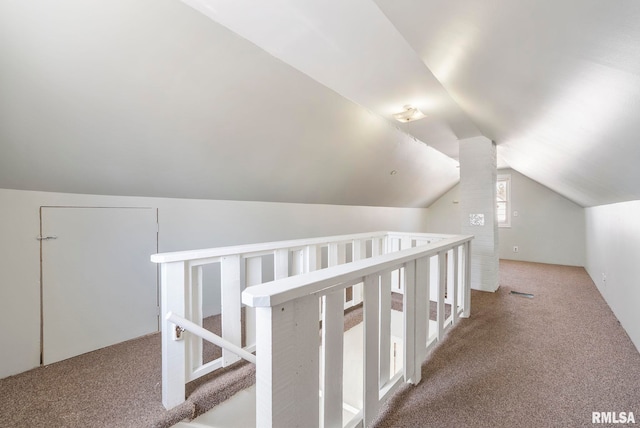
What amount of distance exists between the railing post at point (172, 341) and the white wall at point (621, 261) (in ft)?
10.8

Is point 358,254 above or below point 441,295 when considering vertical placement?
above

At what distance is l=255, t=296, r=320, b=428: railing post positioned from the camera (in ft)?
A: 2.61

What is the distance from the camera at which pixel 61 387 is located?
5.72ft

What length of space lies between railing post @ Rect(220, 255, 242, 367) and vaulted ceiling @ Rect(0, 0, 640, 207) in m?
1.15

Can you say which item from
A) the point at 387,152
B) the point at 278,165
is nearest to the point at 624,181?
the point at 387,152

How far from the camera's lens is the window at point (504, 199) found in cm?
625

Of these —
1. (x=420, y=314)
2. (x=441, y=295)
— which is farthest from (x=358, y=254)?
(x=420, y=314)

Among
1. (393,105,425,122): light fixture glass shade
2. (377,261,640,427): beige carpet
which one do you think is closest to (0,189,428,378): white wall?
(393,105,425,122): light fixture glass shade

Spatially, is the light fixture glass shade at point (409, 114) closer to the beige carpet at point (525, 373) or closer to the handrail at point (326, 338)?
the handrail at point (326, 338)

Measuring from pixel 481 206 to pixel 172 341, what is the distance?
3817mm

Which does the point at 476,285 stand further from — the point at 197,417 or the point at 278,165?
the point at 197,417

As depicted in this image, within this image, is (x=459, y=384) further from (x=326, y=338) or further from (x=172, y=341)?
(x=172, y=341)

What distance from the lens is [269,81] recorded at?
7.02 ft

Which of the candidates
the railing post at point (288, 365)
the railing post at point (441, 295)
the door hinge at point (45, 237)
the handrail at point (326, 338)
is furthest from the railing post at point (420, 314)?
the door hinge at point (45, 237)
